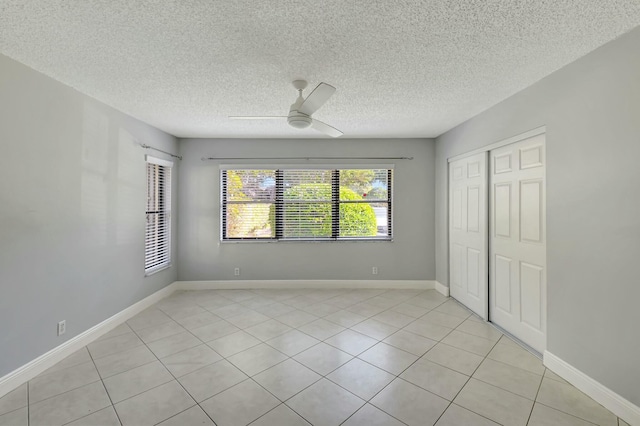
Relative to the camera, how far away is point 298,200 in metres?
4.53

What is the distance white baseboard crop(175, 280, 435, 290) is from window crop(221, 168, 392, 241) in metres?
0.71

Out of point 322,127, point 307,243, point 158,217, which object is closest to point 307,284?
point 307,243

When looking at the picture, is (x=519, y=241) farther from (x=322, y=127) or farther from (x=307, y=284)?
(x=307, y=284)

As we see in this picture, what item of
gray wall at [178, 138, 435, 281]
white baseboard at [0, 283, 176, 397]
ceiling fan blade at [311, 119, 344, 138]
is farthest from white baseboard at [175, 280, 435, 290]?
ceiling fan blade at [311, 119, 344, 138]

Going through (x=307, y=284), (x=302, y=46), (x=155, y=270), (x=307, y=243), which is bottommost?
(x=307, y=284)

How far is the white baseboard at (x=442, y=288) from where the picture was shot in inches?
164

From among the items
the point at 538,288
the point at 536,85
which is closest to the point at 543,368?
the point at 538,288

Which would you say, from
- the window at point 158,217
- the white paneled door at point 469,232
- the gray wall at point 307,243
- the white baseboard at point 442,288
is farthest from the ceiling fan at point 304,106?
the white baseboard at point 442,288

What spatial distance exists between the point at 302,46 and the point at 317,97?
36 cm

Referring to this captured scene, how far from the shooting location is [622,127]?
1804 millimetres

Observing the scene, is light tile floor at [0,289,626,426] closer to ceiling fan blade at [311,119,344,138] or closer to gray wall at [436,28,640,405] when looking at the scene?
gray wall at [436,28,640,405]

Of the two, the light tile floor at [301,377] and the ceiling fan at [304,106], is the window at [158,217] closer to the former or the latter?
the light tile floor at [301,377]

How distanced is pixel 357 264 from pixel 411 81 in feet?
9.57

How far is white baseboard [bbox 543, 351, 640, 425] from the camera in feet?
5.64
